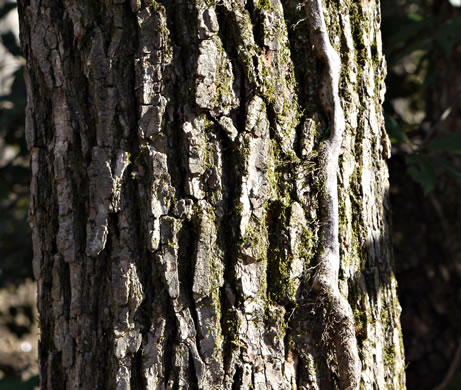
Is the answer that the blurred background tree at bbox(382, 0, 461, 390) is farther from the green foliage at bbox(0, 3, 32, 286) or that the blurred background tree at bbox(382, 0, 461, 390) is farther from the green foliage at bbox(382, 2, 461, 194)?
the green foliage at bbox(0, 3, 32, 286)

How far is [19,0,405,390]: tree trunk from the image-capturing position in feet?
3.75

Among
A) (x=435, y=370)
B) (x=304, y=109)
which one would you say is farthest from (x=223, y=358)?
(x=435, y=370)

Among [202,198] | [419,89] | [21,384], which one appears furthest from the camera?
[419,89]

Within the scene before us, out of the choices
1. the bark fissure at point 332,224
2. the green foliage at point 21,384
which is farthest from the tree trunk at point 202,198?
the green foliage at point 21,384

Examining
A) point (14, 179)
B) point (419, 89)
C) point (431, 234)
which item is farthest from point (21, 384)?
point (419, 89)

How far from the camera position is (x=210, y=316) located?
1.13 m

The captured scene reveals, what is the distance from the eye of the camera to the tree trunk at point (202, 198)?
3.75 ft

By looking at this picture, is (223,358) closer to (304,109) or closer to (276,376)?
(276,376)

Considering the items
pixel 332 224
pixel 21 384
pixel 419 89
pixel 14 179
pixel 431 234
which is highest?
pixel 419 89

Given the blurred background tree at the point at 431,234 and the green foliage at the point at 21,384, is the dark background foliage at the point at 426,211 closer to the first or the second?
the blurred background tree at the point at 431,234

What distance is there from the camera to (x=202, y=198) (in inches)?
45.2

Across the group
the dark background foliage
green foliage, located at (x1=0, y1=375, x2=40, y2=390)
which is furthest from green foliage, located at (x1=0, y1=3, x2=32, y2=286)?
green foliage, located at (x1=0, y1=375, x2=40, y2=390)

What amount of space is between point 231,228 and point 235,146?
17 cm

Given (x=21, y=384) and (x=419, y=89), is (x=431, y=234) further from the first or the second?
(x=21, y=384)
